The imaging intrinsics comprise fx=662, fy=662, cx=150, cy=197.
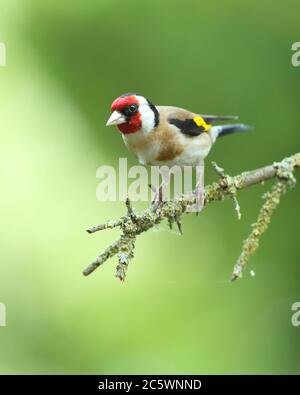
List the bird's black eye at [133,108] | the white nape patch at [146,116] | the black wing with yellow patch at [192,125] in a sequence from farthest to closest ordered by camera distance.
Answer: the black wing with yellow patch at [192,125] → the white nape patch at [146,116] → the bird's black eye at [133,108]

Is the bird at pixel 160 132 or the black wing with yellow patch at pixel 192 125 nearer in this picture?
the bird at pixel 160 132

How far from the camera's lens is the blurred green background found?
415cm

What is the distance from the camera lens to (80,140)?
4.51 m

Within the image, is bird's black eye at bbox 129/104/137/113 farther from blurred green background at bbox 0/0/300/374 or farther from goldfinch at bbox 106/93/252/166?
blurred green background at bbox 0/0/300/374

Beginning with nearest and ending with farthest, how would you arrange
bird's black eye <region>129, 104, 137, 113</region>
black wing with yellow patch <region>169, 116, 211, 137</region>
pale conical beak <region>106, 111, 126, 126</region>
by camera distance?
pale conical beak <region>106, 111, 126, 126</region>
bird's black eye <region>129, 104, 137, 113</region>
black wing with yellow patch <region>169, 116, 211, 137</region>

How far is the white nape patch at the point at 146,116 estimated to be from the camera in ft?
9.47

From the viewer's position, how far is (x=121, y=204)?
14.5 ft

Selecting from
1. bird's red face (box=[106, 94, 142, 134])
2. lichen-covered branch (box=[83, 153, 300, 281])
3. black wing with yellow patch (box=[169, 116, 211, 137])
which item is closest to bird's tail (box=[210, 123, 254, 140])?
black wing with yellow patch (box=[169, 116, 211, 137])

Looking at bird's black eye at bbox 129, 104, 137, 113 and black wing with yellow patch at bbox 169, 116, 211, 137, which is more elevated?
black wing with yellow patch at bbox 169, 116, 211, 137

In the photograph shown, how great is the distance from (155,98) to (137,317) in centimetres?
143

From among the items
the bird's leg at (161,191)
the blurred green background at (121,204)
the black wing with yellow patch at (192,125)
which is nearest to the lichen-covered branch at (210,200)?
the bird's leg at (161,191)

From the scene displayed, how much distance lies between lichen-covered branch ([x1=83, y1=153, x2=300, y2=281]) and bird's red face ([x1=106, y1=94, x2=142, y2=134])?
48 cm

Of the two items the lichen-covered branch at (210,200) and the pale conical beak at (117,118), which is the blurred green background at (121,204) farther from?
the lichen-covered branch at (210,200)

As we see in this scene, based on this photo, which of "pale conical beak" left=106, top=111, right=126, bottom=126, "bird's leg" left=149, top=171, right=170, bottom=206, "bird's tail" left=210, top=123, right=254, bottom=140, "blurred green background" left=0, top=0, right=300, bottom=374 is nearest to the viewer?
"bird's leg" left=149, top=171, right=170, bottom=206
